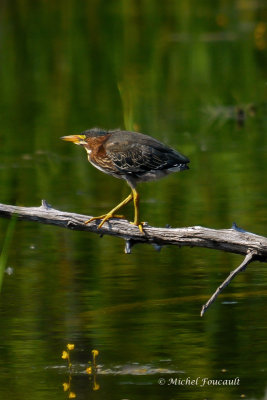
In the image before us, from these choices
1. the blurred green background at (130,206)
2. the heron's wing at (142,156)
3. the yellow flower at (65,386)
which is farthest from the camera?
the heron's wing at (142,156)

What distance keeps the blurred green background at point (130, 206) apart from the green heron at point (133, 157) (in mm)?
730

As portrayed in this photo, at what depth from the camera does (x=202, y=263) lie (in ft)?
27.3

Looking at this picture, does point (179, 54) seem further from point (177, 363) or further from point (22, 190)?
point (177, 363)

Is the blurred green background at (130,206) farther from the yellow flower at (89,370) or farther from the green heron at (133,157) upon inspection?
the green heron at (133,157)

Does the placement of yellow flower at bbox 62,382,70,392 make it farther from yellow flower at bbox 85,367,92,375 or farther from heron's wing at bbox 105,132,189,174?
heron's wing at bbox 105,132,189,174

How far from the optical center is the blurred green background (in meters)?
6.26

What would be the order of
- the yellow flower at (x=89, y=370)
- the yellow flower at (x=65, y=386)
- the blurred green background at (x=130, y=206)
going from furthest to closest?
the blurred green background at (x=130, y=206)
the yellow flower at (x=89, y=370)
the yellow flower at (x=65, y=386)

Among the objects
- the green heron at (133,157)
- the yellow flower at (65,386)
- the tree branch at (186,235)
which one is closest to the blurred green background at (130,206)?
the yellow flower at (65,386)

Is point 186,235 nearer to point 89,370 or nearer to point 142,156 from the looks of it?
point 142,156

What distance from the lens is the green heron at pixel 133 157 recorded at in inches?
268

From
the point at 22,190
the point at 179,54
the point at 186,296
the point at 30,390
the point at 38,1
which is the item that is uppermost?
the point at 38,1

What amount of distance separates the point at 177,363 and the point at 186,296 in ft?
4.12

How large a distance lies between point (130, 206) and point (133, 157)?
11.1 ft

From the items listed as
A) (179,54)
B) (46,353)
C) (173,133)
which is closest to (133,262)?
(46,353)
